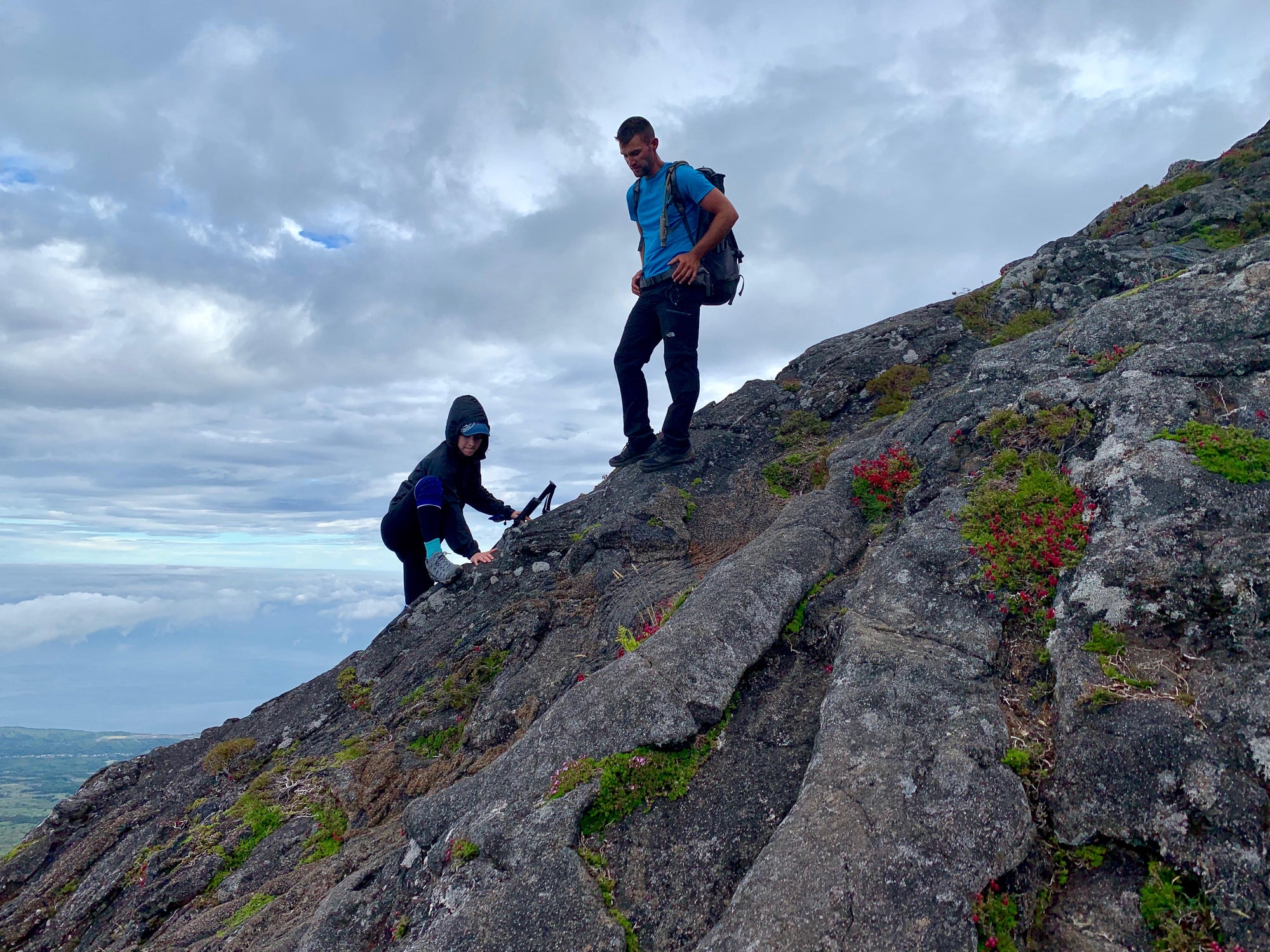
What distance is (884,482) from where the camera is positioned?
35.8 ft

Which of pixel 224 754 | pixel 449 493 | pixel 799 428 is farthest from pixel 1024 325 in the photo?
pixel 224 754

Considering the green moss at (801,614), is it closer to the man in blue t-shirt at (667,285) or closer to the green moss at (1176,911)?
the green moss at (1176,911)

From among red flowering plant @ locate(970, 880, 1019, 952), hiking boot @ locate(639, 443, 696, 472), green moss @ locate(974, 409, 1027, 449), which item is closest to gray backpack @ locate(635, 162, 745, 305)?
hiking boot @ locate(639, 443, 696, 472)

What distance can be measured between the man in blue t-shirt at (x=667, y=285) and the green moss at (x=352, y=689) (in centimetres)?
690

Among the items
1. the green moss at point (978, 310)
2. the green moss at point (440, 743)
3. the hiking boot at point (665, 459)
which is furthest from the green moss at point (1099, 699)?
the green moss at point (978, 310)

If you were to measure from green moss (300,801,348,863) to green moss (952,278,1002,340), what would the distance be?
Answer: 17.4 metres

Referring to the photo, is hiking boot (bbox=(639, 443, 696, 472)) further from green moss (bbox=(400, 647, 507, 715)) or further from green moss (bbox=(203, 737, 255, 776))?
green moss (bbox=(203, 737, 255, 776))

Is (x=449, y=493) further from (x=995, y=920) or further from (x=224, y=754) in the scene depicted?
(x=995, y=920)

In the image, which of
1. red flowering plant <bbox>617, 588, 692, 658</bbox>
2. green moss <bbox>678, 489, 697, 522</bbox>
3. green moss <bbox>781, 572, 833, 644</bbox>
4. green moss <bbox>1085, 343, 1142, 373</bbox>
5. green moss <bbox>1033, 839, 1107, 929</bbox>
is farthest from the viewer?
green moss <bbox>678, 489, 697, 522</bbox>

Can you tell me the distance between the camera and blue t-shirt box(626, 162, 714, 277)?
12.1 metres

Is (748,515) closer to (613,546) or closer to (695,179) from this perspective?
(613,546)

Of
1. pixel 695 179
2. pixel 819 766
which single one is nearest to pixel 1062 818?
pixel 819 766

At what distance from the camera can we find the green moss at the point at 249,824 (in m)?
9.41

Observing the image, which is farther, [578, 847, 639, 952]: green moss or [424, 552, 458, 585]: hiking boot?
[424, 552, 458, 585]: hiking boot
